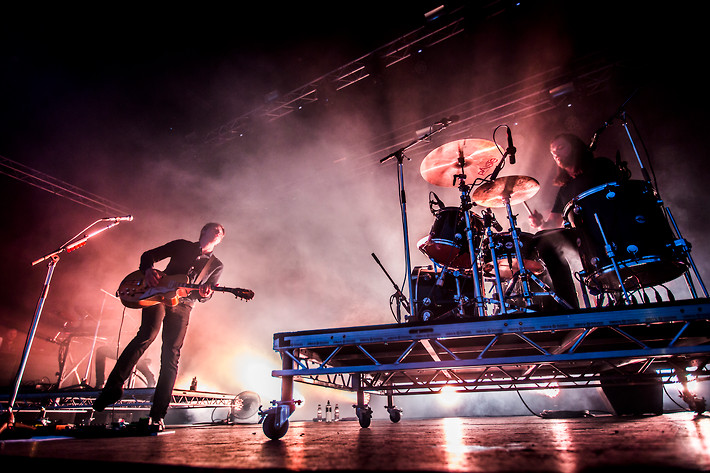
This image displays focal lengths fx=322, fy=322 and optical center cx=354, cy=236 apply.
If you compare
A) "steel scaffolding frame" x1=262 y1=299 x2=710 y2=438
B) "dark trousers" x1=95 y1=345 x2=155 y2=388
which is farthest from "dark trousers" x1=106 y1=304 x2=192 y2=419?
"dark trousers" x1=95 y1=345 x2=155 y2=388

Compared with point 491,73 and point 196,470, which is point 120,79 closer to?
point 491,73

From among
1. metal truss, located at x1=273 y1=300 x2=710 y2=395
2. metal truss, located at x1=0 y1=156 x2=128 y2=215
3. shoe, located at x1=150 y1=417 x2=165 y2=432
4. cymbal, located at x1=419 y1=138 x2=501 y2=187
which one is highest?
metal truss, located at x1=0 y1=156 x2=128 y2=215

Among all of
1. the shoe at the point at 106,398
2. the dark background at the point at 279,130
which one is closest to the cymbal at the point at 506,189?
the dark background at the point at 279,130

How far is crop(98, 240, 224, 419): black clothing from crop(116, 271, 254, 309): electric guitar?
7cm

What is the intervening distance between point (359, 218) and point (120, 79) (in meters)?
6.38

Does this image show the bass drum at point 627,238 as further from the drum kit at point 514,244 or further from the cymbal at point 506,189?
the cymbal at point 506,189

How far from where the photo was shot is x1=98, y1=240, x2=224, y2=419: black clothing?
2857 mm

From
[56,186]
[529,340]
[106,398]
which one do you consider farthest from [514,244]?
[56,186]

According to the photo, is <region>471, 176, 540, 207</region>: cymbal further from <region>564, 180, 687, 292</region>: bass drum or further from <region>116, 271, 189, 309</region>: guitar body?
<region>116, 271, 189, 309</region>: guitar body

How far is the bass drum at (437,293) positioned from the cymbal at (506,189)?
0.96 m

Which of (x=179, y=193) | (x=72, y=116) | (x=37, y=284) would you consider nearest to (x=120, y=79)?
(x=72, y=116)

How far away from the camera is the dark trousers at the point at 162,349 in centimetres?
283

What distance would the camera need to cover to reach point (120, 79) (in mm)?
6918

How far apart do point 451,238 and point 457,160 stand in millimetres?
1014
